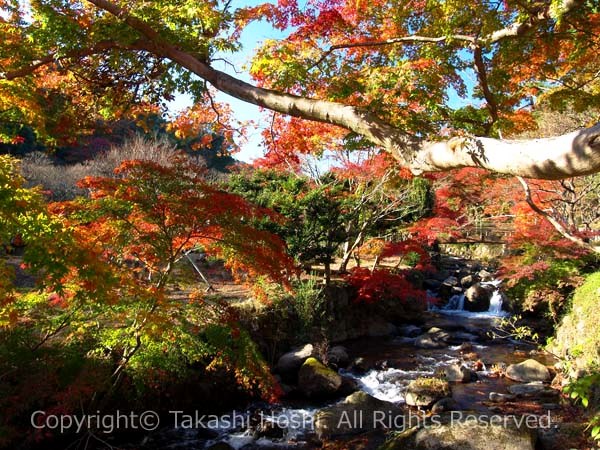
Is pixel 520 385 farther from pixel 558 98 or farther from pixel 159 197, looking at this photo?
pixel 159 197

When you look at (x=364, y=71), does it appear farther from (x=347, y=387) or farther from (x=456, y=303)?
(x=456, y=303)

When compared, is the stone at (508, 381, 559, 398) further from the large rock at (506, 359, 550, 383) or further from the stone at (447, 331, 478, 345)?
the stone at (447, 331, 478, 345)

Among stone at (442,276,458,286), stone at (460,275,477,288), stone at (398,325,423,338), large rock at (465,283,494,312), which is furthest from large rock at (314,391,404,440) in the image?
stone at (460,275,477,288)

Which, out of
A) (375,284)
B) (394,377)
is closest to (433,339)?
(375,284)

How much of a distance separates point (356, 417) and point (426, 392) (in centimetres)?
174

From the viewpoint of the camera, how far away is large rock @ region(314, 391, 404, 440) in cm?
665

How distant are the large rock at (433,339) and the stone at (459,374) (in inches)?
87.6

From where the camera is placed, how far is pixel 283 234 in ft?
40.0

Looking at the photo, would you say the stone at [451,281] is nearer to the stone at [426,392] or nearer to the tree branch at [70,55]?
the stone at [426,392]

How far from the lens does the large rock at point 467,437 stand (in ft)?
16.0

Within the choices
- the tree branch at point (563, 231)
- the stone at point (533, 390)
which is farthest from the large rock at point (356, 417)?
the tree branch at point (563, 231)

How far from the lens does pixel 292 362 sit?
892cm

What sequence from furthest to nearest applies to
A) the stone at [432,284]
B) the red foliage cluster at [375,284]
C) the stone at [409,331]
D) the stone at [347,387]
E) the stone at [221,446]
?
the stone at [432,284], the stone at [409,331], the red foliage cluster at [375,284], the stone at [347,387], the stone at [221,446]

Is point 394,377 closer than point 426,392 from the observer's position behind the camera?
No
